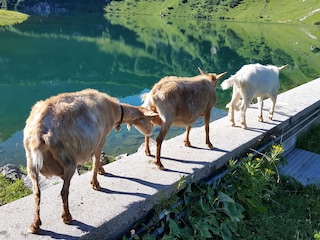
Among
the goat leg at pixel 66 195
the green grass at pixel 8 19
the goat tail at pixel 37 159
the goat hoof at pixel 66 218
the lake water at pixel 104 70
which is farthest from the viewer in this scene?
the green grass at pixel 8 19

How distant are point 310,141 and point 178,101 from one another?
569 cm

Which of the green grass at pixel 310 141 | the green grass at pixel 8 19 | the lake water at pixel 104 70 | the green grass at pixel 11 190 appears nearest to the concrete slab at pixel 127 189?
the green grass at pixel 310 141

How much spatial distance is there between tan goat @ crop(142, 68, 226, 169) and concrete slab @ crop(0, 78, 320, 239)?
0.46 meters

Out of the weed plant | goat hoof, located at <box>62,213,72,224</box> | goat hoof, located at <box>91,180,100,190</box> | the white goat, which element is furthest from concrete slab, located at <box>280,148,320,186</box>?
goat hoof, located at <box>62,213,72,224</box>

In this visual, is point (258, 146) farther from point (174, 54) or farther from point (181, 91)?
point (174, 54)

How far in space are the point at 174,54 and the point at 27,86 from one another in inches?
1273

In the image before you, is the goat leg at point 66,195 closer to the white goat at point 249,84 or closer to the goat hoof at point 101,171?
the goat hoof at point 101,171

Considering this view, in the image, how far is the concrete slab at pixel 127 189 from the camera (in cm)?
502

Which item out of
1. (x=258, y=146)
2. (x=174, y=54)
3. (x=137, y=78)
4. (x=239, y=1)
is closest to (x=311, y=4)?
(x=239, y=1)

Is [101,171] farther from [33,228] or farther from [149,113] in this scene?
[33,228]

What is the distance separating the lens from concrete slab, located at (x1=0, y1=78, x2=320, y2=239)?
16.5ft

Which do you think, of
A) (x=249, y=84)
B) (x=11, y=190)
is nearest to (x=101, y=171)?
(x=11, y=190)

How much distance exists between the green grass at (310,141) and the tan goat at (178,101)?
4.05m

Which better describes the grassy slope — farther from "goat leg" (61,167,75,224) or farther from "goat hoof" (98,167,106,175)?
"goat leg" (61,167,75,224)
